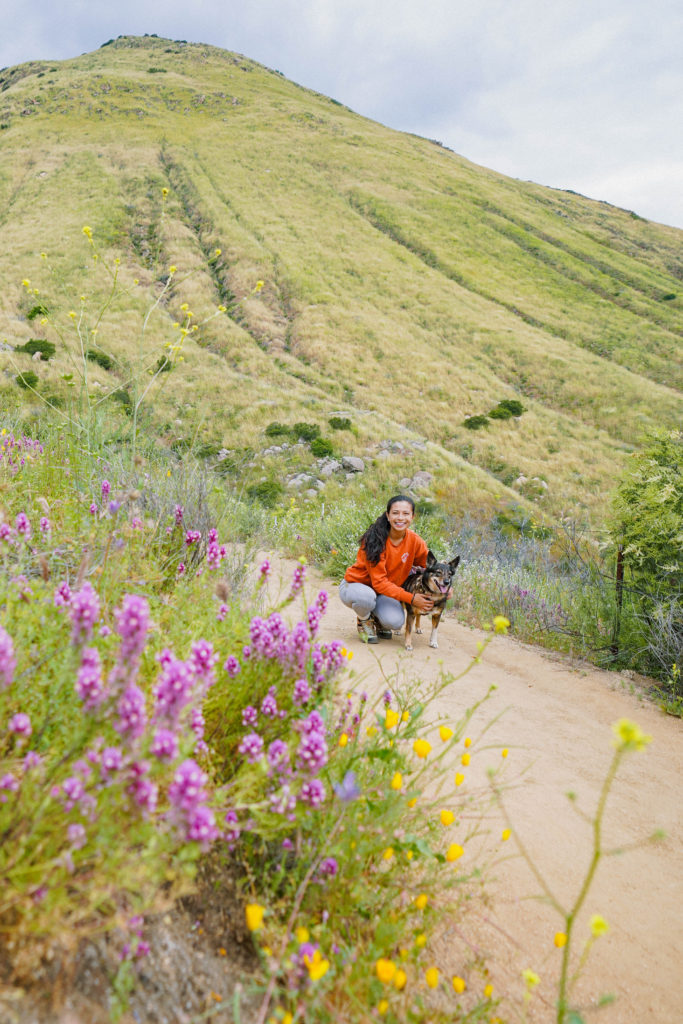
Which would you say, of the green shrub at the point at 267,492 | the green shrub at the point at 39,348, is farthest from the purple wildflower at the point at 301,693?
the green shrub at the point at 39,348

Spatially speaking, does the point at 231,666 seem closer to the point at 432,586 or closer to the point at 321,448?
the point at 432,586

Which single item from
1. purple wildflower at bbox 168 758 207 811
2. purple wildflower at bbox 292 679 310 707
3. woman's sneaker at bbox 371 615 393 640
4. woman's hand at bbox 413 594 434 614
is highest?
purple wildflower at bbox 168 758 207 811

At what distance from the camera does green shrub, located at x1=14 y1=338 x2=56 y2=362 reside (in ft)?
69.2

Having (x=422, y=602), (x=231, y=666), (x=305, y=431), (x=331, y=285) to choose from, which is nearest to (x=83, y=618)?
(x=231, y=666)

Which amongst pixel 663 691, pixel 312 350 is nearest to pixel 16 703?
pixel 663 691

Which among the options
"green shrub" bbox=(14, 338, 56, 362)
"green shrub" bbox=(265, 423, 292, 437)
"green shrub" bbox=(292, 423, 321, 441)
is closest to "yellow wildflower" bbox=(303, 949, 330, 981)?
"green shrub" bbox=(292, 423, 321, 441)

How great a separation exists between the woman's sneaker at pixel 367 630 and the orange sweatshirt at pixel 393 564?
35cm

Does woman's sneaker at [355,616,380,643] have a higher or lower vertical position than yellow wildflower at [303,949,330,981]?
lower

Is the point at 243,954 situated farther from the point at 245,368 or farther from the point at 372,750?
the point at 245,368

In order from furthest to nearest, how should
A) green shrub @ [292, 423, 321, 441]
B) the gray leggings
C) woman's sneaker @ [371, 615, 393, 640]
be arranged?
green shrub @ [292, 423, 321, 441], woman's sneaker @ [371, 615, 393, 640], the gray leggings

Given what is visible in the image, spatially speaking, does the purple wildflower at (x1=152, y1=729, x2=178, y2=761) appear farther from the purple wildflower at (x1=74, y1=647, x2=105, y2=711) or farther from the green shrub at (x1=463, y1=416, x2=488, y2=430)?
the green shrub at (x1=463, y1=416, x2=488, y2=430)

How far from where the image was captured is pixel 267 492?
15.9m

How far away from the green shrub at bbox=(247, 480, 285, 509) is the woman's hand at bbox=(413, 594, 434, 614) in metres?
10.0

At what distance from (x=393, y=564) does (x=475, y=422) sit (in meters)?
22.0
